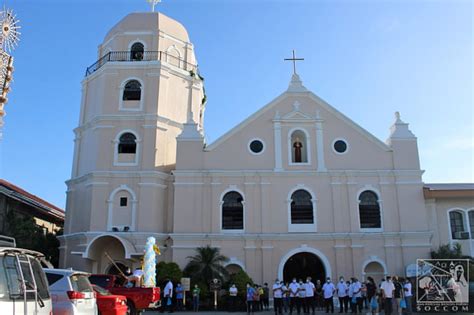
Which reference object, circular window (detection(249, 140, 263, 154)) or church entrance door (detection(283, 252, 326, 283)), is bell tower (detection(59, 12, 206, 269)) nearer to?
circular window (detection(249, 140, 263, 154))

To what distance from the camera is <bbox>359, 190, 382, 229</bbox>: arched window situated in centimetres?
2628

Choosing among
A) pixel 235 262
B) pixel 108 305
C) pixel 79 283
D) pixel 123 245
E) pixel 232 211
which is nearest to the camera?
pixel 79 283

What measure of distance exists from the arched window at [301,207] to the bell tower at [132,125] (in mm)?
6878

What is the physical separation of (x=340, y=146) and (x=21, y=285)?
2300cm

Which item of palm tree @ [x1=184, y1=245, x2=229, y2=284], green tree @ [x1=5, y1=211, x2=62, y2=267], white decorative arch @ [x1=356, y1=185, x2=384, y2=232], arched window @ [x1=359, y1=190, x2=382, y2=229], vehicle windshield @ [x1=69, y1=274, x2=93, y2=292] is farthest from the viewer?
green tree @ [x1=5, y1=211, x2=62, y2=267]

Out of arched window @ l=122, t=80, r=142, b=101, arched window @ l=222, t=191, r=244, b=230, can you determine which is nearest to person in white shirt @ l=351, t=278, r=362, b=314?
arched window @ l=222, t=191, r=244, b=230

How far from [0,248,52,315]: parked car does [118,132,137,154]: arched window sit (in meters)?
21.1

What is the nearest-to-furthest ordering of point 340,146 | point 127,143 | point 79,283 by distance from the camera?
point 79,283, point 340,146, point 127,143

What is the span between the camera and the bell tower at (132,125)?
1049 inches

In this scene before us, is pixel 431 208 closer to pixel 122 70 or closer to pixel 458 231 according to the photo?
pixel 458 231

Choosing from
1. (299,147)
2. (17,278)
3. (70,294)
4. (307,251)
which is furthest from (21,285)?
(299,147)

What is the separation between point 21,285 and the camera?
637 centimetres

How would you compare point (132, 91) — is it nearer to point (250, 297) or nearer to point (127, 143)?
point (127, 143)

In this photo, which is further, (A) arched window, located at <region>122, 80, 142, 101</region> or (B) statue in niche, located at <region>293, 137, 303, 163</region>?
(A) arched window, located at <region>122, 80, 142, 101</region>
